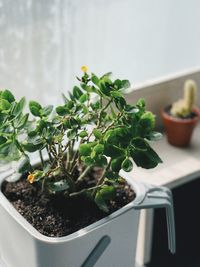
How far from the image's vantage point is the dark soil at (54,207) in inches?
27.1

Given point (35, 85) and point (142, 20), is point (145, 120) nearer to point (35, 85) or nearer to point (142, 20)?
point (35, 85)

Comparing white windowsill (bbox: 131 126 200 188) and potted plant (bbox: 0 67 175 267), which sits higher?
potted plant (bbox: 0 67 175 267)

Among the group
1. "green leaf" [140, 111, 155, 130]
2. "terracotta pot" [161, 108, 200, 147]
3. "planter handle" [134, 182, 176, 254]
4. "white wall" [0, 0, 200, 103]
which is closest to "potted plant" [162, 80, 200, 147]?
"terracotta pot" [161, 108, 200, 147]

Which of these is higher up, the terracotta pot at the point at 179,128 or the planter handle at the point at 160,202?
the planter handle at the point at 160,202

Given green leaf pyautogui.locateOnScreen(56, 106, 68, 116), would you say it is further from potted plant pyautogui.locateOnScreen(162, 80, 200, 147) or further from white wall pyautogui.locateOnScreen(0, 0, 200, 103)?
potted plant pyautogui.locateOnScreen(162, 80, 200, 147)

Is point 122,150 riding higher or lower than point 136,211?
higher

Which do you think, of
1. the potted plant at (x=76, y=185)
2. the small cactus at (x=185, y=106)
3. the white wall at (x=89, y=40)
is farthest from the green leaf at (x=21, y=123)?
the small cactus at (x=185, y=106)

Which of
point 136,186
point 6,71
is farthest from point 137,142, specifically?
point 6,71

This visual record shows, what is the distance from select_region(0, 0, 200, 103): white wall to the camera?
93 cm

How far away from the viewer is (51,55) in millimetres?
985

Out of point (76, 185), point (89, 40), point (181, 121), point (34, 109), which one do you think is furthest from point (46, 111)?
point (181, 121)

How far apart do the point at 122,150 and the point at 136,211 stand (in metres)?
0.13

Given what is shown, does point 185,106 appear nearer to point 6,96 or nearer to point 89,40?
point 89,40

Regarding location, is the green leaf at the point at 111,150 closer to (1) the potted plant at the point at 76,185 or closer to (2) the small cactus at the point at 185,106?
(1) the potted plant at the point at 76,185
